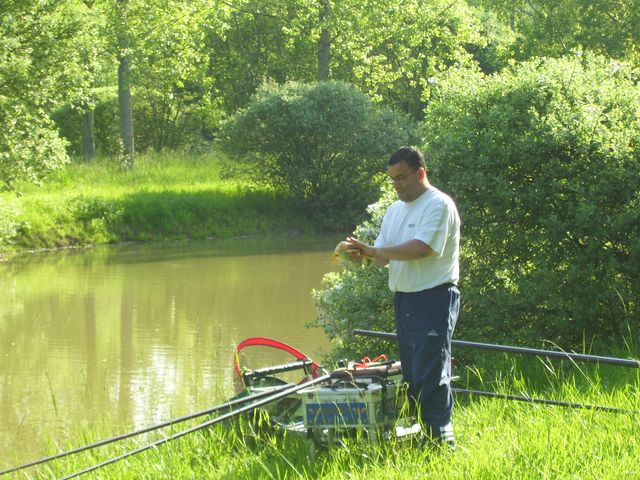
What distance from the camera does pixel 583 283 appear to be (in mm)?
9133

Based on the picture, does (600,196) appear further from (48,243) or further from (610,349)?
(48,243)

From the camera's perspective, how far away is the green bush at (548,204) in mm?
9070

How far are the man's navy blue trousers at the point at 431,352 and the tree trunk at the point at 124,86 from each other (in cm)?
Result: 2532

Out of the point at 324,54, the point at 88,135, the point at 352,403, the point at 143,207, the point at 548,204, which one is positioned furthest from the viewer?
the point at 324,54

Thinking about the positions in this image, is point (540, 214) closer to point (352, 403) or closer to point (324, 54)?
point (352, 403)

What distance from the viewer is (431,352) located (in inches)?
217

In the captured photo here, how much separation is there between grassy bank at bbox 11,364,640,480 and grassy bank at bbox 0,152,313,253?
15.8 meters

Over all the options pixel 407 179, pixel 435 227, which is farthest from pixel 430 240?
pixel 407 179

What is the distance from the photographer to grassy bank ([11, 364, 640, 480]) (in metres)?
5.09

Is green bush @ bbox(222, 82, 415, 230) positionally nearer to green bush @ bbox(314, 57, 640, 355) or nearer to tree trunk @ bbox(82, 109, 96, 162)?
tree trunk @ bbox(82, 109, 96, 162)

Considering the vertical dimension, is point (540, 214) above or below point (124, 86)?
below

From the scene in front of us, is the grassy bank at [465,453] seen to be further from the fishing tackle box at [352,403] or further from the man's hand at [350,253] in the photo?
the man's hand at [350,253]

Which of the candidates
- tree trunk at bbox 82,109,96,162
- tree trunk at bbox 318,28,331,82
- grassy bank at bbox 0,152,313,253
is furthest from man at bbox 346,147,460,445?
tree trunk at bbox 82,109,96,162

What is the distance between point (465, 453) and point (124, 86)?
27.6 metres
